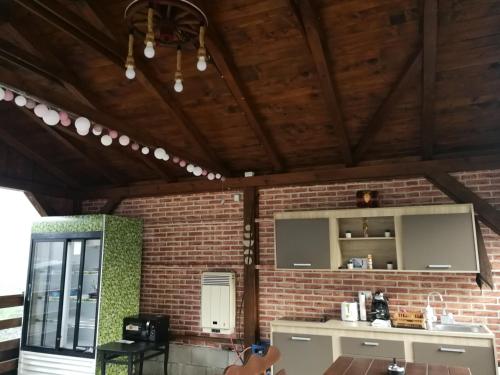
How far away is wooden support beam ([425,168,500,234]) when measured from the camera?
411cm

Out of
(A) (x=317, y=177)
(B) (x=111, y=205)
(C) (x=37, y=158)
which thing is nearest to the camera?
(A) (x=317, y=177)

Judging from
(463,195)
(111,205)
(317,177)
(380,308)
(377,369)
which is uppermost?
(317,177)

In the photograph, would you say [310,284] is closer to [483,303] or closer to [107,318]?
[483,303]

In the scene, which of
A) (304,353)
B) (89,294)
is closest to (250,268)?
(304,353)

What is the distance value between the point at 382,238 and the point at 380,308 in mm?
779

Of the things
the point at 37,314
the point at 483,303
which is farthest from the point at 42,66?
the point at 483,303

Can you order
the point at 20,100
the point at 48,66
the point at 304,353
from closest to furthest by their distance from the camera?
the point at 20,100
the point at 48,66
the point at 304,353

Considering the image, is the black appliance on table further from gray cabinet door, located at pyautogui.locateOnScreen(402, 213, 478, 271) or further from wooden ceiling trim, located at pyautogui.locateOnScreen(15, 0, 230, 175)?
gray cabinet door, located at pyautogui.locateOnScreen(402, 213, 478, 271)

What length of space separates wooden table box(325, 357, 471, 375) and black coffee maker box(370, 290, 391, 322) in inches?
64.4

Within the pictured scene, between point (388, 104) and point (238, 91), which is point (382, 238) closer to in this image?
point (388, 104)

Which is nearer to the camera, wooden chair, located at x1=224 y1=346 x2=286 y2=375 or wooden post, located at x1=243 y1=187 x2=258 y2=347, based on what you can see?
wooden chair, located at x1=224 y1=346 x2=286 y2=375

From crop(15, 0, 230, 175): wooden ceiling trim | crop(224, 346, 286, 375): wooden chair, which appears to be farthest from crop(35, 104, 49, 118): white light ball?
crop(224, 346, 286, 375): wooden chair

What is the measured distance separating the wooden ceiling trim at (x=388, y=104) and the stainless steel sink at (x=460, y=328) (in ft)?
6.70

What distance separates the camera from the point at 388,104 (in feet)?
12.8
